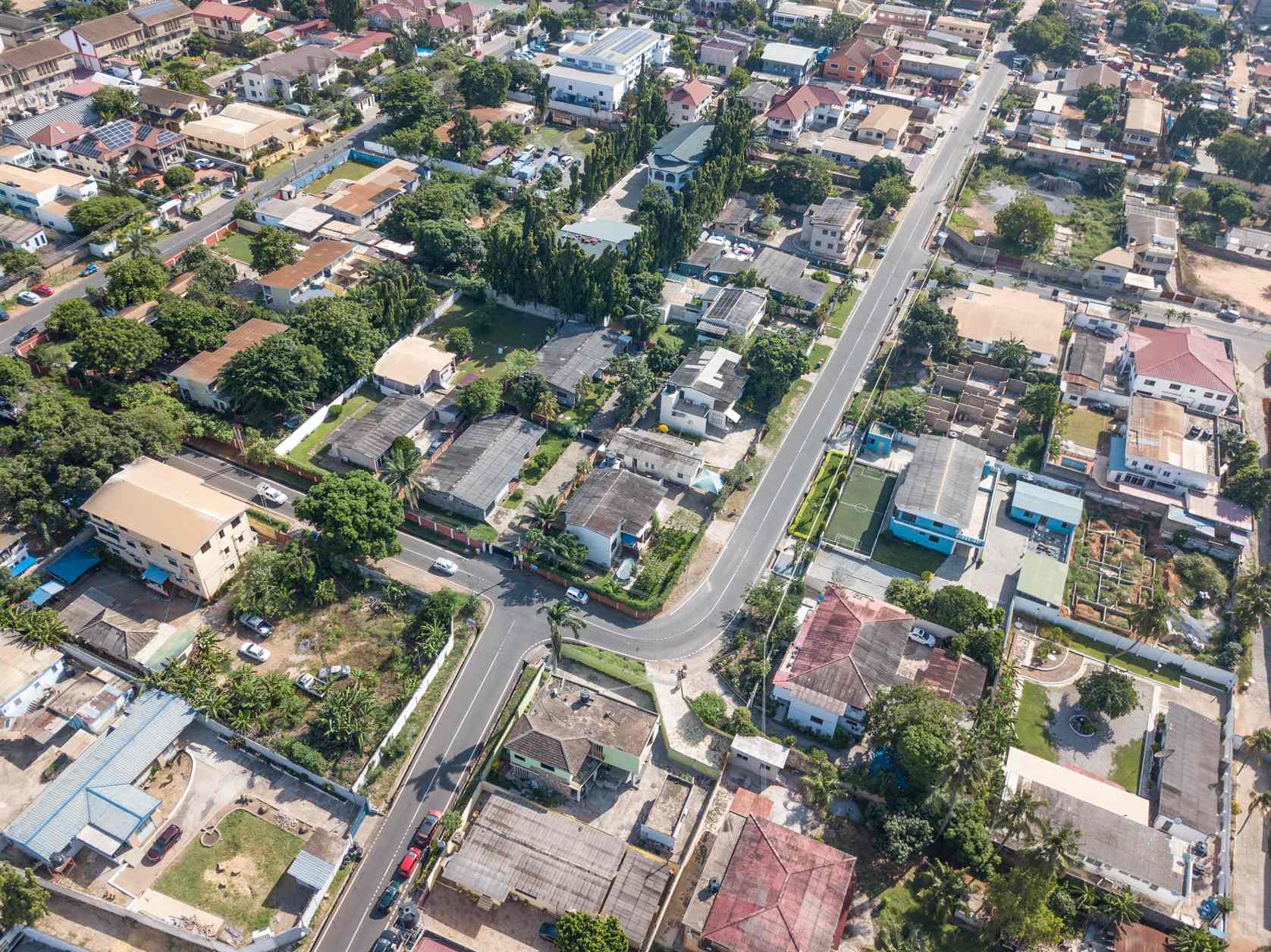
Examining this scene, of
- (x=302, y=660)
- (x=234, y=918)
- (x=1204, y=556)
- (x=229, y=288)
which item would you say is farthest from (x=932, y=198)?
(x=234, y=918)

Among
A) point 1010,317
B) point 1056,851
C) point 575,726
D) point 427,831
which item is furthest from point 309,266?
point 1056,851

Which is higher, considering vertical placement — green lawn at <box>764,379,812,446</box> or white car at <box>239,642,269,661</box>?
green lawn at <box>764,379,812,446</box>

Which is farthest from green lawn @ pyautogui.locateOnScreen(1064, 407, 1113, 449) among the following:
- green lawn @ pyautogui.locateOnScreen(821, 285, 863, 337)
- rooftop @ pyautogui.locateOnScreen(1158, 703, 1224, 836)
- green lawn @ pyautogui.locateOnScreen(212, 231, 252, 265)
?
green lawn @ pyautogui.locateOnScreen(212, 231, 252, 265)

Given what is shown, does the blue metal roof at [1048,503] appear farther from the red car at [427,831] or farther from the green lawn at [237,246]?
the green lawn at [237,246]

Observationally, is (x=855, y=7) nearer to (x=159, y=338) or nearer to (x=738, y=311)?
(x=738, y=311)

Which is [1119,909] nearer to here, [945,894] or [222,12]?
[945,894]

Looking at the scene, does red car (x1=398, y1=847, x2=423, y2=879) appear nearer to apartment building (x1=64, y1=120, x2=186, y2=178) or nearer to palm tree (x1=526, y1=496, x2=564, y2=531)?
palm tree (x1=526, y1=496, x2=564, y2=531)
